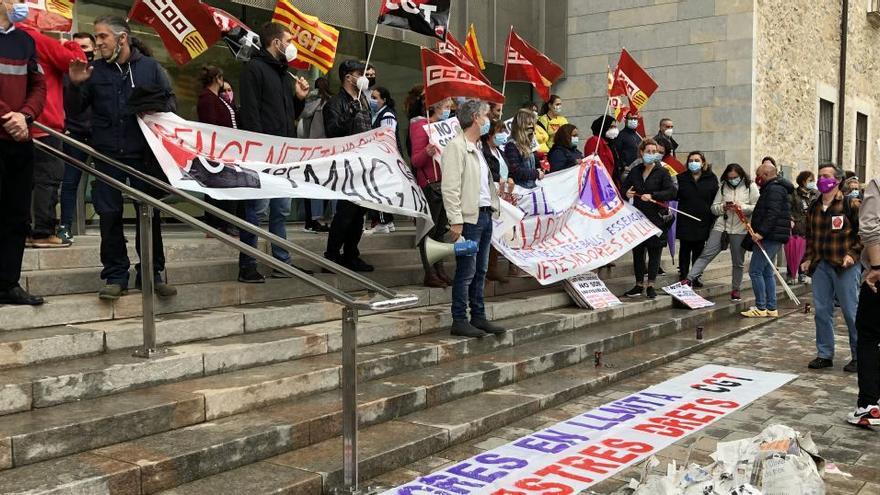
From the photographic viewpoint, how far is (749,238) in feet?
34.2

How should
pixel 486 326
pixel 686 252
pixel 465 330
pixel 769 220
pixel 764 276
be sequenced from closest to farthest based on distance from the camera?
pixel 465 330
pixel 486 326
pixel 769 220
pixel 764 276
pixel 686 252

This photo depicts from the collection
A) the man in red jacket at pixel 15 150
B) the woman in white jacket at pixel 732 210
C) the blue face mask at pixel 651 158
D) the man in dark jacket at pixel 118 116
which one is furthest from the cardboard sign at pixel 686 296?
the man in red jacket at pixel 15 150

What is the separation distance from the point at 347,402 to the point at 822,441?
3.44m

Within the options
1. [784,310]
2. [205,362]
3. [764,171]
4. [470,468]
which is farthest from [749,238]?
[205,362]

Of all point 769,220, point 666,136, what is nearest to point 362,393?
point 769,220

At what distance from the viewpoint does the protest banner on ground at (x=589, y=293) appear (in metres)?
8.93

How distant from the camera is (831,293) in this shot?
23.8ft

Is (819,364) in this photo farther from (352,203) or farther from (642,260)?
(352,203)

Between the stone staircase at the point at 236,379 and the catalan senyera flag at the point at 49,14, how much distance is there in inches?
71.3

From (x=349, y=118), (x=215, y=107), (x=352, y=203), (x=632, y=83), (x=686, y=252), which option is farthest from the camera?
(x=686, y=252)

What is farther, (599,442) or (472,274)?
(472,274)

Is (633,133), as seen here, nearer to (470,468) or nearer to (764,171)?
(764,171)

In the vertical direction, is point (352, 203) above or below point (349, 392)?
above

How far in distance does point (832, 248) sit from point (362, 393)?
447 cm
